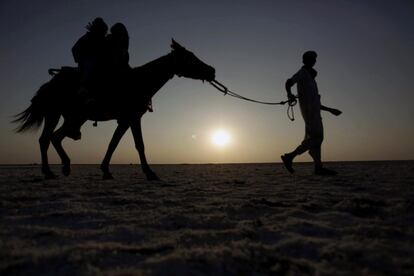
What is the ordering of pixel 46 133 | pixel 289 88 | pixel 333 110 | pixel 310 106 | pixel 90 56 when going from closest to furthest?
1. pixel 90 56
2. pixel 310 106
3. pixel 289 88
4. pixel 333 110
5. pixel 46 133

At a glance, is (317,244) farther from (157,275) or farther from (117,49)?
(117,49)

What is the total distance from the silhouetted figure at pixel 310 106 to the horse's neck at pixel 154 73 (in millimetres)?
2673

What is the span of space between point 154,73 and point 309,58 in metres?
3.45

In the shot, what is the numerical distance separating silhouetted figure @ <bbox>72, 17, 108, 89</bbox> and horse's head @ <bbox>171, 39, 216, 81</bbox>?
1558 mm

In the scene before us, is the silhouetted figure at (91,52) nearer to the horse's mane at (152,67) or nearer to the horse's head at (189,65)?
the horse's mane at (152,67)

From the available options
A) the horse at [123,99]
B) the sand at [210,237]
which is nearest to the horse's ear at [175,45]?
the horse at [123,99]

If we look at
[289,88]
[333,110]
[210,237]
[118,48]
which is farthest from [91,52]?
[210,237]

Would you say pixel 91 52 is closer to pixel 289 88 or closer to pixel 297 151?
pixel 289 88

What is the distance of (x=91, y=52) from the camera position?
7.25 meters

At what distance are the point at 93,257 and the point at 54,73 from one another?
732 centimetres

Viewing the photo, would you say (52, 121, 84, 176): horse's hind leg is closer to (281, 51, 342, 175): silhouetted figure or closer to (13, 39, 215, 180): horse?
(13, 39, 215, 180): horse

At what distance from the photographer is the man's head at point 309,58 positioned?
764cm

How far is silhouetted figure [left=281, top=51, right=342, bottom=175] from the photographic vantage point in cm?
754

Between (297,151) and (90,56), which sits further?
(297,151)
